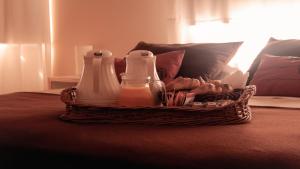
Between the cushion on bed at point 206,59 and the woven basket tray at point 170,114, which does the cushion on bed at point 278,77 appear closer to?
the cushion on bed at point 206,59

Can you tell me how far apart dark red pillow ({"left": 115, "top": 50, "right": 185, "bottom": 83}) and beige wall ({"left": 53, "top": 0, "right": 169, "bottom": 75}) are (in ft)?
2.48

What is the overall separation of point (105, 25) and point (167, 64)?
141cm

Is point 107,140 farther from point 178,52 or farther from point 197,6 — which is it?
point 197,6

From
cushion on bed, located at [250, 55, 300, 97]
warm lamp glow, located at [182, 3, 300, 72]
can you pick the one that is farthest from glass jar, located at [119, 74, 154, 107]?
warm lamp glow, located at [182, 3, 300, 72]

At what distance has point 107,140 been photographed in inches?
39.9

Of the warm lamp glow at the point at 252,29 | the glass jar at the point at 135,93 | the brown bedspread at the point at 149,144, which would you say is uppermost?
the warm lamp glow at the point at 252,29

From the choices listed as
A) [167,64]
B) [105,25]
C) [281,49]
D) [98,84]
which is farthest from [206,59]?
[105,25]

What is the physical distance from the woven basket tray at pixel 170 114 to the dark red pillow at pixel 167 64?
3.40 feet

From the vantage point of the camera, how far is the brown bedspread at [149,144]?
2.83 feet

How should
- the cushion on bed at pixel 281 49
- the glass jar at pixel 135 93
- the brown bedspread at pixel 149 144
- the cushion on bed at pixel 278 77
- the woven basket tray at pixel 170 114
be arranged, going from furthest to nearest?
the cushion on bed at pixel 281 49, the cushion on bed at pixel 278 77, the glass jar at pixel 135 93, the woven basket tray at pixel 170 114, the brown bedspread at pixel 149 144

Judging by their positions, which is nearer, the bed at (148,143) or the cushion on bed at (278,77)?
the bed at (148,143)

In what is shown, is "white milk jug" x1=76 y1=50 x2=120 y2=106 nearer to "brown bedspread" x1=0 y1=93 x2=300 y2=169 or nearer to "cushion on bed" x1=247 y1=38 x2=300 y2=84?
"brown bedspread" x1=0 y1=93 x2=300 y2=169

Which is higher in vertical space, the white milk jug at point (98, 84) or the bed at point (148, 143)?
the white milk jug at point (98, 84)

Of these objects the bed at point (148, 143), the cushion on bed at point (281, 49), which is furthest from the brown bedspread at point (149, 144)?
the cushion on bed at point (281, 49)
